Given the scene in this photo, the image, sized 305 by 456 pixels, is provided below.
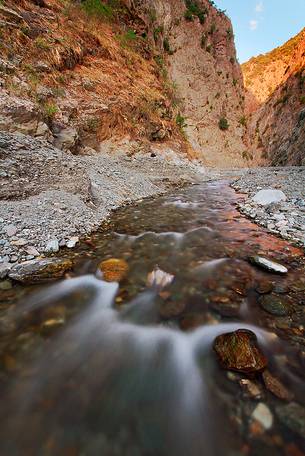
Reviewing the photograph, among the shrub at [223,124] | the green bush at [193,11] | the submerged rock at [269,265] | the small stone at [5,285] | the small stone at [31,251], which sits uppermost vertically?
the green bush at [193,11]

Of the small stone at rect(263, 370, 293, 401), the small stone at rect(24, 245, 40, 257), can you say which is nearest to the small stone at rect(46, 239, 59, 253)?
the small stone at rect(24, 245, 40, 257)

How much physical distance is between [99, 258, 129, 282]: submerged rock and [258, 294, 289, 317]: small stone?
5.54ft

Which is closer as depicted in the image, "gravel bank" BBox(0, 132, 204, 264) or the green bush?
"gravel bank" BBox(0, 132, 204, 264)

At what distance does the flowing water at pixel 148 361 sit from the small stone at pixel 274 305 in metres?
0.05

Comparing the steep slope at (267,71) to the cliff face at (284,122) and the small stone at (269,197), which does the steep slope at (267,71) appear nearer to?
the cliff face at (284,122)

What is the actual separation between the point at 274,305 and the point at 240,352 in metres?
0.85

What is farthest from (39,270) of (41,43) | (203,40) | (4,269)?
(203,40)

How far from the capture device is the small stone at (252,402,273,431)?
1376 mm

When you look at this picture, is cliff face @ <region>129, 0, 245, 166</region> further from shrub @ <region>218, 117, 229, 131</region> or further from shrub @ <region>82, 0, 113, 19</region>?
shrub @ <region>82, 0, 113, 19</region>

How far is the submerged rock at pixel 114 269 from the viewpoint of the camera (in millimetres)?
2973

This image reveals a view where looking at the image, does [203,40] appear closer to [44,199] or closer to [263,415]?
[44,199]

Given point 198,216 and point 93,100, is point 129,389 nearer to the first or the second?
point 198,216

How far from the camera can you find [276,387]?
5.13 feet

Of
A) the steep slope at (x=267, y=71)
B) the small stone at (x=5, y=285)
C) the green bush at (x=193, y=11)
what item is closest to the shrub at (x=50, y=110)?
the small stone at (x=5, y=285)
